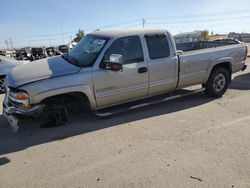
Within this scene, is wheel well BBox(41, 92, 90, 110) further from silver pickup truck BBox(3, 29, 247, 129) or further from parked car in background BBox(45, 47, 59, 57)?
parked car in background BBox(45, 47, 59, 57)

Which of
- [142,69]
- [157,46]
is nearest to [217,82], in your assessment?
[157,46]

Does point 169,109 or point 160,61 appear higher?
point 160,61

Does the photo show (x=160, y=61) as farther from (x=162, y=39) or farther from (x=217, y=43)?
(x=217, y=43)

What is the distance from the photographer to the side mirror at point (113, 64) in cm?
509

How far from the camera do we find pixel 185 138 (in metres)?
4.69

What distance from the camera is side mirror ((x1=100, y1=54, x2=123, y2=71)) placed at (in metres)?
5.09

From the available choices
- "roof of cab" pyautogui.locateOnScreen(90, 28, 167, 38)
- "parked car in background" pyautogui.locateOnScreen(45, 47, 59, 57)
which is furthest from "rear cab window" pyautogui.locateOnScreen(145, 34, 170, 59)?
"parked car in background" pyautogui.locateOnScreen(45, 47, 59, 57)

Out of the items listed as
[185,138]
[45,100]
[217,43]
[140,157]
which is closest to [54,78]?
[45,100]

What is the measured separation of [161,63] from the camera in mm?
5977

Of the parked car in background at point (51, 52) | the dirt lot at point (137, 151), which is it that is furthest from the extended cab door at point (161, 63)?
the parked car in background at point (51, 52)

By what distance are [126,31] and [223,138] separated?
9.68 feet

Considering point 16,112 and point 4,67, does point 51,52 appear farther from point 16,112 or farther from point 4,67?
point 16,112

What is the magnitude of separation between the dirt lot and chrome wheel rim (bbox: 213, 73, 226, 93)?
1014 mm

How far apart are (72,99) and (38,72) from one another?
837 millimetres
